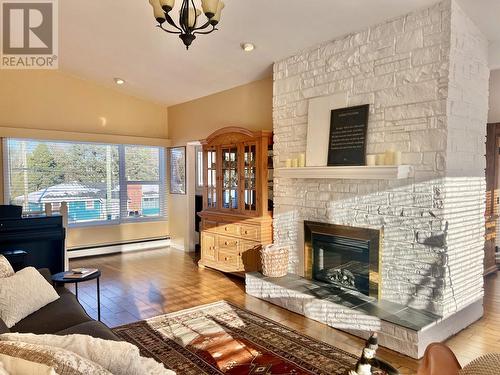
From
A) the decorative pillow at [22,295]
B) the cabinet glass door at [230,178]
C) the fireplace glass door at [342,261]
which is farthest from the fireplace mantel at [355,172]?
the decorative pillow at [22,295]

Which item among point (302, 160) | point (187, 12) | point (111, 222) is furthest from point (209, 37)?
point (111, 222)

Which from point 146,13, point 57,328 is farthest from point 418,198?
point 146,13

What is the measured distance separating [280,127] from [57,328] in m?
3.24

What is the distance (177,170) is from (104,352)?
596 centimetres

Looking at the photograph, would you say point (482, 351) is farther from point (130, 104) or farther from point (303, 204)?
point (130, 104)

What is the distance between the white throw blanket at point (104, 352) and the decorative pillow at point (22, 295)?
1.20 meters

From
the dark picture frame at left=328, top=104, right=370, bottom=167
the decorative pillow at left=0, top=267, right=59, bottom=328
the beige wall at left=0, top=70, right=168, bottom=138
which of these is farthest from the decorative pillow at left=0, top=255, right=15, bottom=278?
the beige wall at left=0, top=70, right=168, bottom=138

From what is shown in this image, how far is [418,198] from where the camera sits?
3.29 meters

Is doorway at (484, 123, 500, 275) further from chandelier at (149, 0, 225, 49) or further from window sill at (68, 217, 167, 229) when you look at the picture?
window sill at (68, 217, 167, 229)

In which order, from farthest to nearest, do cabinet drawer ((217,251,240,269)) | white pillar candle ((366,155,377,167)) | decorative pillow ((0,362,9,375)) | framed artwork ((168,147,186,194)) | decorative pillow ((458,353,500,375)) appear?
1. framed artwork ((168,147,186,194))
2. cabinet drawer ((217,251,240,269))
3. white pillar candle ((366,155,377,167))
4. decorative pillow ((458,353,500,375))
5. decorative pillow ((0,362,9,375))

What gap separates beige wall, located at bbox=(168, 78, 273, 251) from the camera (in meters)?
5.28

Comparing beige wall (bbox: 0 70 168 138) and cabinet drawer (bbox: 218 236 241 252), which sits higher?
beige wall (bbox: 0 70 168 138)

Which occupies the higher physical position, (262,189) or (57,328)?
(262,189)

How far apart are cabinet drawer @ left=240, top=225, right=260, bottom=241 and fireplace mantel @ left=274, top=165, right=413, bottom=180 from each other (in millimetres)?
885
